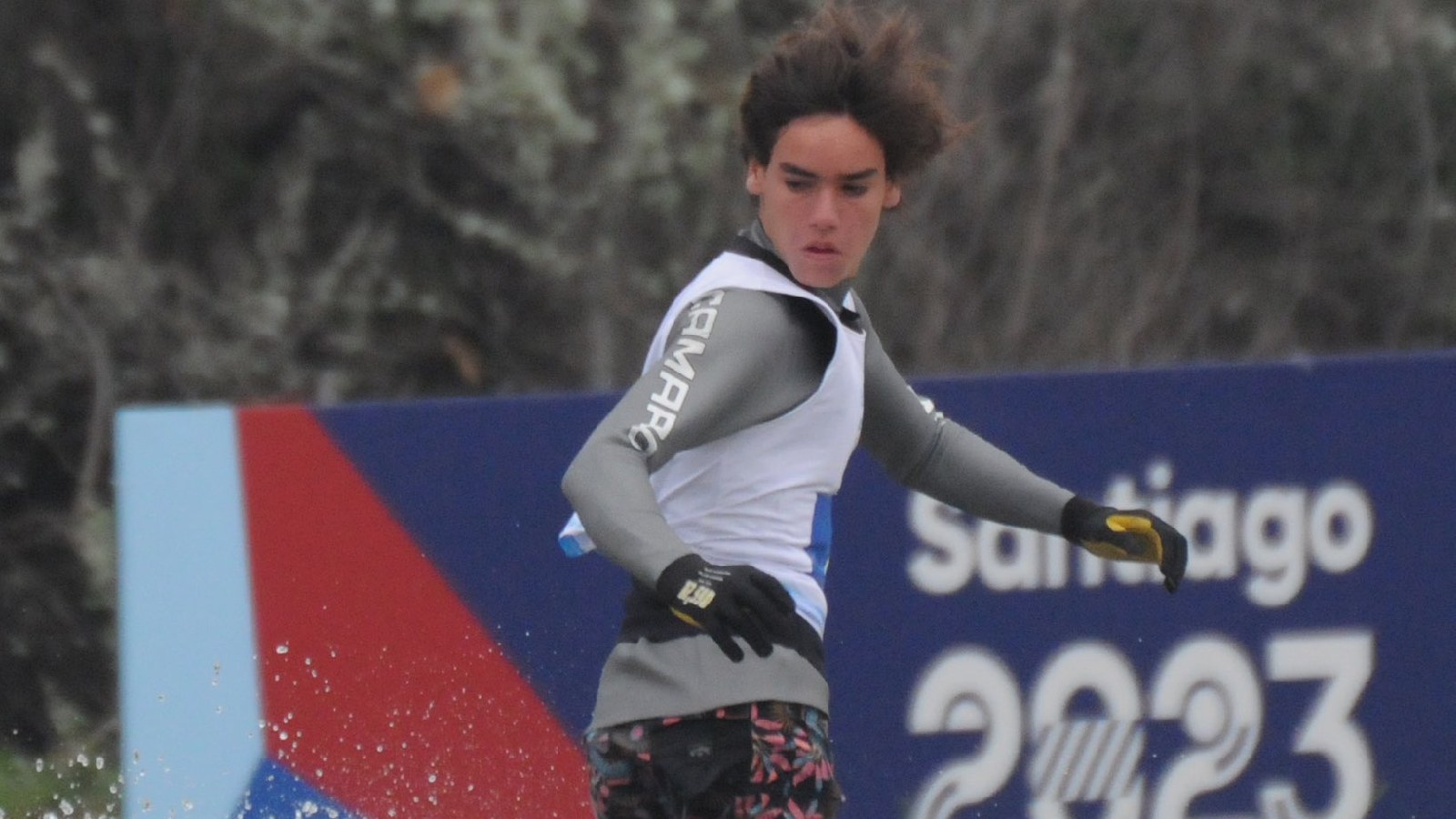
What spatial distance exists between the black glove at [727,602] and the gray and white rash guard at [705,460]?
3cm

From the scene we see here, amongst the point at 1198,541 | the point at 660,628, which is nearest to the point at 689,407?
the point at 660,628

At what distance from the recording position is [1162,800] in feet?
15.5

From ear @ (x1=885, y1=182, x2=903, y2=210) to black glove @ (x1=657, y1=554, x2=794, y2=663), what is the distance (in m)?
0.75

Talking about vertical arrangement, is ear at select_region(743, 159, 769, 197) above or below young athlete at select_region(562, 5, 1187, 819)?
above

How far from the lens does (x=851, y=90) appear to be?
→ 2.87 m

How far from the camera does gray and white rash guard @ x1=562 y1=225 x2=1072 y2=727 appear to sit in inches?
97.7

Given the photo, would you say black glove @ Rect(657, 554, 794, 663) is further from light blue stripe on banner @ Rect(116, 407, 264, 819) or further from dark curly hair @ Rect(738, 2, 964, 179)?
light blue stripe on banner @ Rect(116, 407, 264, 819)

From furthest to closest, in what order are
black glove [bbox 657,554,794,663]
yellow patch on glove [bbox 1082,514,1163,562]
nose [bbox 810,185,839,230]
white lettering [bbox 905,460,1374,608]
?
white lettering [bbox 905,460,1374,608], yellow patch on glove [bbox 1082,514,1163,562], nose [bbox 810,185,839,230], black glove [bbox 657,554,794,663]

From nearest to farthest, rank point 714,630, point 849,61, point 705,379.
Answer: point 714,630 < point 705,379 < point 849,61

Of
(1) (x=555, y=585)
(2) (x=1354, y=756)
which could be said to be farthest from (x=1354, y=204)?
(1) (x=555, y=585)

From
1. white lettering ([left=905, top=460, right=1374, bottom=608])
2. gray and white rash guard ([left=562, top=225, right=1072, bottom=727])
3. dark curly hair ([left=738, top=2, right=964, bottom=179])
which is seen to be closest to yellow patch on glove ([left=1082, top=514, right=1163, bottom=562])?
gray and white rash guard ([left=562, top=225, right=1072, bottom=727])

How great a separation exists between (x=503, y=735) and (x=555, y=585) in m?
0.31

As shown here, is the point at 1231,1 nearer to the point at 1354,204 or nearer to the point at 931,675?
the point at 1354,204

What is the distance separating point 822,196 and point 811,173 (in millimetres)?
33
